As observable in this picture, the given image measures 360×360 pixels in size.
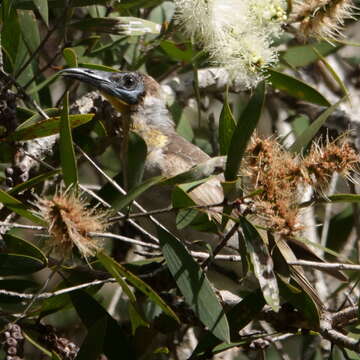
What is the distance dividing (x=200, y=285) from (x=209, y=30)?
1309mm

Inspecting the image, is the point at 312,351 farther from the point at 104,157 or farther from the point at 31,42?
the point at 31,42

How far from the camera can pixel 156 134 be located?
16.9 ft

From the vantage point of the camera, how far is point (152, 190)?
4.72m

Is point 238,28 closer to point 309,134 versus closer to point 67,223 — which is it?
point 309,134

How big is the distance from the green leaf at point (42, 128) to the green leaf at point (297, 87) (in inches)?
54.3

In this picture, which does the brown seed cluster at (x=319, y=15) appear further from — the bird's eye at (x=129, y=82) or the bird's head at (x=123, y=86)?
the bird's eye at (x=129, y=82)

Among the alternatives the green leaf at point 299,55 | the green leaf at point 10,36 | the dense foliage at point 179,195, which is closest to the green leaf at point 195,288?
the dense foliage at point 179,195

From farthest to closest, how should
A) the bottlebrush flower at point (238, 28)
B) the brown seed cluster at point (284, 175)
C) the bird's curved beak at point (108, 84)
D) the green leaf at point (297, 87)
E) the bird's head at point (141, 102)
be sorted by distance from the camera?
the bird's head at point (141, 102), the green leaf at point (297, 87), the bird's curved beak at point (108, 84), the bottlebrush flower at point (238, 28), the brown seed cluster at point (284, 175)

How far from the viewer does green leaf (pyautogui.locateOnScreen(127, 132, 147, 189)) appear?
3135 millimetres

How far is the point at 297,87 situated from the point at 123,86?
114 centimetres

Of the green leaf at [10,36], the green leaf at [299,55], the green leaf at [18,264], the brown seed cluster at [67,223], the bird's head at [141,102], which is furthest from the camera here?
the green leaf at [299,55]

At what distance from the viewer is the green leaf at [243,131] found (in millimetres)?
2826

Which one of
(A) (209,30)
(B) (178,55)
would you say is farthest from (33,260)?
(B) (178,55)

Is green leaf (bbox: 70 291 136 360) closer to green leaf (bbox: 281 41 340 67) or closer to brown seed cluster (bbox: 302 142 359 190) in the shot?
brown seed cluster (bbox: 302 142 359 190)
